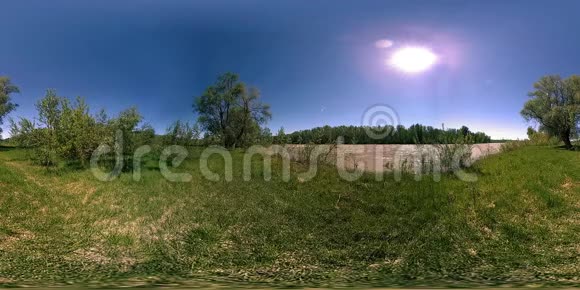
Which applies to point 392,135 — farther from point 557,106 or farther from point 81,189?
point 557,106

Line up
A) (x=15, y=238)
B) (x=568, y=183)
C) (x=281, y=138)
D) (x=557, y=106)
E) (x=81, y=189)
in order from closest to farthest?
1. (x=15, y=238)
2. (x=568, y=183)
3. (x=81, y=189)
4. (x=281, y=138)
5. (x=557, y=106)

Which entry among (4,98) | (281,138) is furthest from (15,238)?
(4,98)

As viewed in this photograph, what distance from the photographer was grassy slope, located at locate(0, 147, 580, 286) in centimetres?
509

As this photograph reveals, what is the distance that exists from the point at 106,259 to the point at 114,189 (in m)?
5.44

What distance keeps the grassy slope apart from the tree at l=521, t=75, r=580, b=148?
1843 cm

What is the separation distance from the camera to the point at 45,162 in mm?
15617

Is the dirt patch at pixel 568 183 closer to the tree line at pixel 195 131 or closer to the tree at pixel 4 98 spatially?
the tree line at pixel 195 131

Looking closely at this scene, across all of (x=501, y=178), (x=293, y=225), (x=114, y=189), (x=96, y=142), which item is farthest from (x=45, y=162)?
(x=501, y=178)

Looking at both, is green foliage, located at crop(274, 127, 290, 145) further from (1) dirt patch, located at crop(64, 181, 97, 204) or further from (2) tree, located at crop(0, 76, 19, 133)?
(2) tree, located at crop(0, 76, 19, 133)

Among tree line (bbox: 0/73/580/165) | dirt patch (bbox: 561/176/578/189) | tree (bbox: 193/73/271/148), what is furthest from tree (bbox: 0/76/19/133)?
dirt patch (bbox: 561/176/578/189)

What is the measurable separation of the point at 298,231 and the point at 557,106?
2958cm

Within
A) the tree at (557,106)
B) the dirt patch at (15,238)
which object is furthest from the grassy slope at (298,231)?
the tree at (557,106)

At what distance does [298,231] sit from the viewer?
23.2 feet

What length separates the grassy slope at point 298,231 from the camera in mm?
5086
